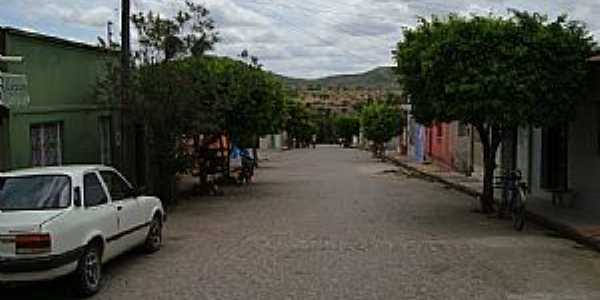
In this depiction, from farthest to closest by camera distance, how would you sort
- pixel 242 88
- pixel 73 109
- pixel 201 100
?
pixel 242 88, pixel 201 100, pixel 73 109

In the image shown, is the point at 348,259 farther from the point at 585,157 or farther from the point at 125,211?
the point at 585,157

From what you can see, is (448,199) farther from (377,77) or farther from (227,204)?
(377,77)

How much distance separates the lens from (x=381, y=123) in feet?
205

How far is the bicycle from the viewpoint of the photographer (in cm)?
1600

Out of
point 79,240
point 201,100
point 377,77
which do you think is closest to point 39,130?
point 201,100

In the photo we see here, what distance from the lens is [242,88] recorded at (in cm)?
2527

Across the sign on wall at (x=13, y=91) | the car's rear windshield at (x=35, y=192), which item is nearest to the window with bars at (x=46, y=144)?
the sign on wall at (x=13, y=91)

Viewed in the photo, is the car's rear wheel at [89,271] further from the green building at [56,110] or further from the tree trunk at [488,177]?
the tree trunk at [488,177]

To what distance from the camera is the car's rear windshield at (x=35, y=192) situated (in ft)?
31.9

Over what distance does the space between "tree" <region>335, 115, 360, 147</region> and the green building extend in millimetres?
89218

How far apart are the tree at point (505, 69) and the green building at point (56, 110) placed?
7770mm

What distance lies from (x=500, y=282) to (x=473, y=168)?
24838 mm

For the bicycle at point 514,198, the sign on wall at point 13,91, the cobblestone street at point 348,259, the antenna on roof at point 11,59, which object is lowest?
the cobblestone street at point 348,259

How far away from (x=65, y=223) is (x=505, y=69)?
9.81 metres
